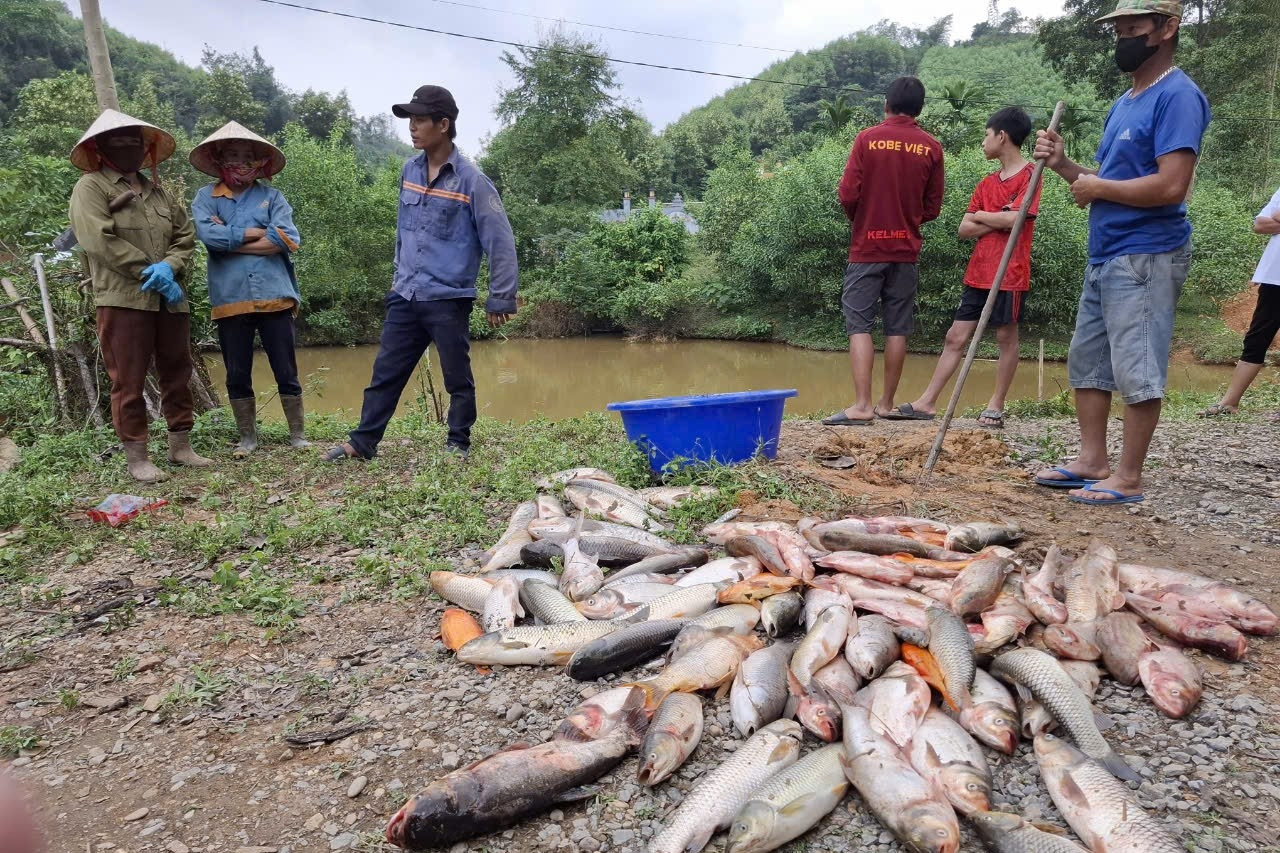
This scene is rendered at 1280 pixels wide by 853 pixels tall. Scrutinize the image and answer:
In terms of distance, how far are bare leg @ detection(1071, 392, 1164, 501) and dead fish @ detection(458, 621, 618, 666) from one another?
2645 millimetres

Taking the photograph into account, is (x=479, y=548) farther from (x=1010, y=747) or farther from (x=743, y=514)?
(x=1010, y=747)

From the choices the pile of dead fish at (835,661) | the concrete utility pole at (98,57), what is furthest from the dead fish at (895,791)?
the concrete utility pole at (98,57)

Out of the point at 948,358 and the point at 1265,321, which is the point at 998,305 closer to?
the point at 948,358

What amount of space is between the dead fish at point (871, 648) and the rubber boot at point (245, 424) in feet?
15.7

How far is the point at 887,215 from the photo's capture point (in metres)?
5.55

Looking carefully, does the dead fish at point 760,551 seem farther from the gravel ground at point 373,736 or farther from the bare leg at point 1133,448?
the bare leg at point 1133,448

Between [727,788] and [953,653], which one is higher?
[953,653]

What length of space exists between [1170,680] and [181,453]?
18.6 ft

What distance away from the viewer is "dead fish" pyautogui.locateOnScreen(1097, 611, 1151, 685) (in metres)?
2.38

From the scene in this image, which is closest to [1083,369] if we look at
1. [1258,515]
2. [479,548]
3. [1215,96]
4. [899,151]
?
[1258,515]

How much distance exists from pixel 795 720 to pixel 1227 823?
106 centimetres

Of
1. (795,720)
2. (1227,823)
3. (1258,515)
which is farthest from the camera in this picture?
(1258,515)

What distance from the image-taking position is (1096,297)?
3.76 metres

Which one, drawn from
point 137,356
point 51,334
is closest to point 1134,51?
point 137,356
